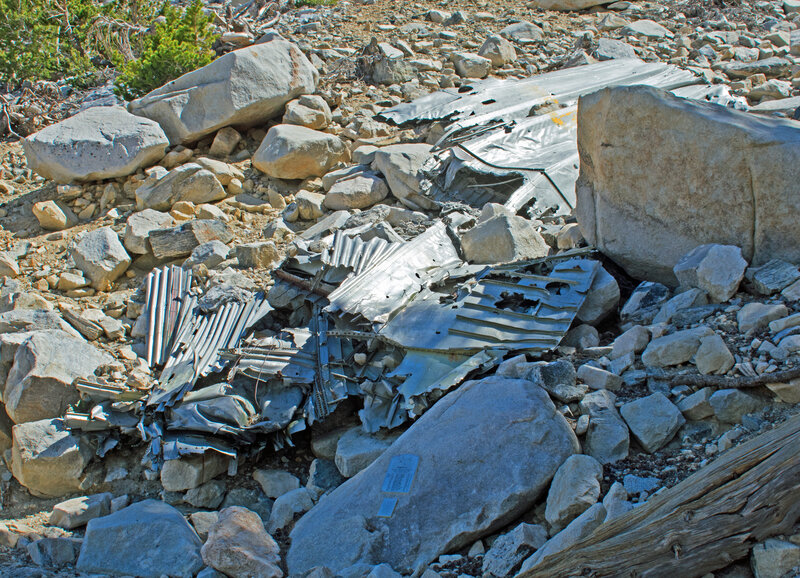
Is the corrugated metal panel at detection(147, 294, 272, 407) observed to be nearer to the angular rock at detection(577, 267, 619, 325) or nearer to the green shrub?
the angular rock at detection(577, 267, 619, 325)

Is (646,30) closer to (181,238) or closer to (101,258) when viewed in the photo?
(181,238)

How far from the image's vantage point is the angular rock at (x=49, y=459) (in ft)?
16.2

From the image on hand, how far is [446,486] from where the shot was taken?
357 cm

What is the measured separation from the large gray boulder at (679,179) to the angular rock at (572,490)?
2.23 m

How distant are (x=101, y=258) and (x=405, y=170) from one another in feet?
11.2

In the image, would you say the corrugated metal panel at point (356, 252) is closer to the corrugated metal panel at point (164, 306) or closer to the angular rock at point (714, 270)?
the corrugated metal panel at point (164, 306)

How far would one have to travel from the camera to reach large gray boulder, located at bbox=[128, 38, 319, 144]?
352 inches

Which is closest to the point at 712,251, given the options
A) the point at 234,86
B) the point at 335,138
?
the point at 335,138

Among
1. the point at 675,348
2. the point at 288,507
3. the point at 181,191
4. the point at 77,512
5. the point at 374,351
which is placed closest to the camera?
the point at 675,348

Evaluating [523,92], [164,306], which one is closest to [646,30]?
[523,92]

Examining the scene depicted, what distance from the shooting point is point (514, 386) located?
3.86m

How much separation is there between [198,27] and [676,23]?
26.6ft

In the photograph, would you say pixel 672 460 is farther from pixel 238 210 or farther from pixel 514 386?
pixel 238 210

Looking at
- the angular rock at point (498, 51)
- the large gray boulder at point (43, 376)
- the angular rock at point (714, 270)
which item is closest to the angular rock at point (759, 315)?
the angular rock at point (714, 270)
